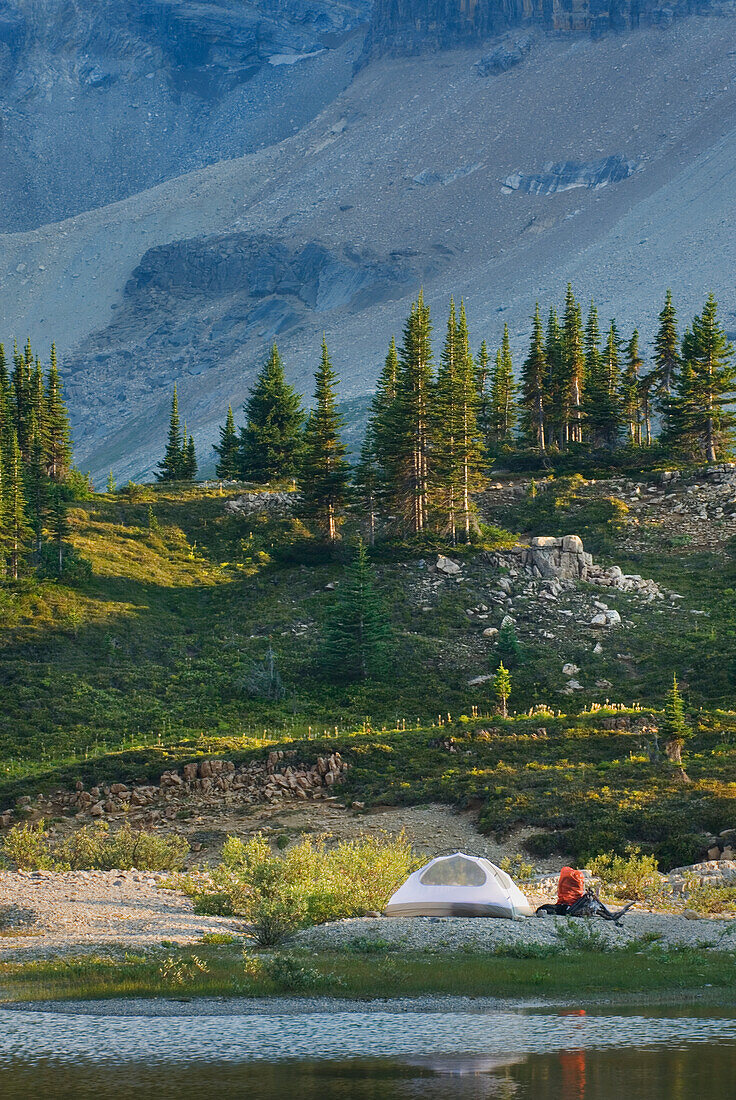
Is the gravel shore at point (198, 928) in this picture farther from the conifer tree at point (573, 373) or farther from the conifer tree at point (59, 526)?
the conifer tree at point (573, 373)

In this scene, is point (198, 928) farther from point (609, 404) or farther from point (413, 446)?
Answer: point (609, 404)

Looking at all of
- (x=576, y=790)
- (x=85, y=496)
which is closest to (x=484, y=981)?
(x=576, y=790)

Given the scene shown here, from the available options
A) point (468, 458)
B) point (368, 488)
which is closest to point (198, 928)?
point (368, 488)

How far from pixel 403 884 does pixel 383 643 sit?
106 ft

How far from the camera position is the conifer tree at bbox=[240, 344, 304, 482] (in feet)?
287

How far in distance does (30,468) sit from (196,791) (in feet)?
138

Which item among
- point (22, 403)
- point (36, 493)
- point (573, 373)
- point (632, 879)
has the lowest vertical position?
point (632, 879)

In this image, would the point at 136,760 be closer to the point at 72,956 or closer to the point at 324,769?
the point at 324,769

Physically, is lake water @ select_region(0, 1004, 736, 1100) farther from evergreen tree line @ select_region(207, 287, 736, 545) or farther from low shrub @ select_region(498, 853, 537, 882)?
evergreen tree line @ select_region(207, 287, 736, 545)

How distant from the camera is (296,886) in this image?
22797 millimetres

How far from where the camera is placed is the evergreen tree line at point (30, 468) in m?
63.3

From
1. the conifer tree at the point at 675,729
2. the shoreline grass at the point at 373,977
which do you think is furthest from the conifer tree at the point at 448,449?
the shoreline grass at the point at 373,977

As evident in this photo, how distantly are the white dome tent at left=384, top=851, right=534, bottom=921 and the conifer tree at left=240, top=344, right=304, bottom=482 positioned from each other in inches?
2546

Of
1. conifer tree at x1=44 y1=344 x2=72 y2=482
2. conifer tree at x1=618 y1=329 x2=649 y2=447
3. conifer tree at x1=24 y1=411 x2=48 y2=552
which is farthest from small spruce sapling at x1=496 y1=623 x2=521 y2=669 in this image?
conifer tree at x1=44 y1=344 x2=72 y2=482
